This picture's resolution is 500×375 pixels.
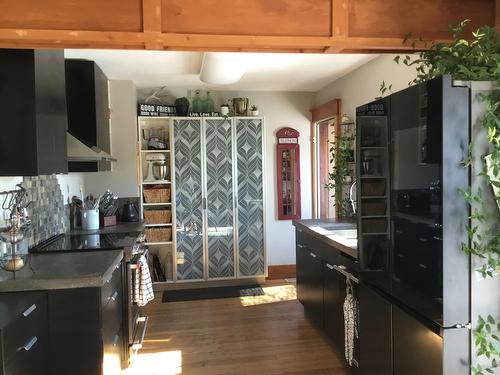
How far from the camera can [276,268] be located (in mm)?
5230

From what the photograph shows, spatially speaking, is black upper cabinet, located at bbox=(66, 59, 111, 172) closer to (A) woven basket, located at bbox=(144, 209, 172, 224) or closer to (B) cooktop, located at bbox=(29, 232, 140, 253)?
(B) cooktop, located at bbox=(29, 232, 140, 253)

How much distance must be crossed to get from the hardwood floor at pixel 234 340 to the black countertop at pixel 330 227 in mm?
885

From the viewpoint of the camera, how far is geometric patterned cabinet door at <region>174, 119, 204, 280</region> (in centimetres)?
473

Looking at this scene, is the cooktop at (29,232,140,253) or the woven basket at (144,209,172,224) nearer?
the cooktop at (29,232,140,253)

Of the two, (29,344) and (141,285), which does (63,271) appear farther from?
(141,285)

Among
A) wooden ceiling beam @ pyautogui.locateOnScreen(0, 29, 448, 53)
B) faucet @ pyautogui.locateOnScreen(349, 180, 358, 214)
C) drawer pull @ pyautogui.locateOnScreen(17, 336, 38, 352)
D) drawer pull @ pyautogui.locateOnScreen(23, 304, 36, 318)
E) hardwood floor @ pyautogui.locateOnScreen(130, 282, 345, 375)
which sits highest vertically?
wooden ceiling beam @ pyautogui.locateOnScreen(0, 29, 448, 53)

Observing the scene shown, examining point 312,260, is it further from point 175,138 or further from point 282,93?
point 282,93

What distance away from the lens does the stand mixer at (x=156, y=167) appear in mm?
4758

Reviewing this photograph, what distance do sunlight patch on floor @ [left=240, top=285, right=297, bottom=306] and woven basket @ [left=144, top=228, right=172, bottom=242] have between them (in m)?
1.15

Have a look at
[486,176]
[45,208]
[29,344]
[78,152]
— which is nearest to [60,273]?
[29,344]

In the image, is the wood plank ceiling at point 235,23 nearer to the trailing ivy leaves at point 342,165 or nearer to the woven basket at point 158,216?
the trailing ivy leaves at point 342,165

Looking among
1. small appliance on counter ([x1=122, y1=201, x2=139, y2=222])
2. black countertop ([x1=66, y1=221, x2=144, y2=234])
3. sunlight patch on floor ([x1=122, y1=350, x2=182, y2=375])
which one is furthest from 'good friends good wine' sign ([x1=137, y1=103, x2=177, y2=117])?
sunlight patch on floor ([x1=122, y1=350, x2=182, y2=375])

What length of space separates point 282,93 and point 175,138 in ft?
5.07

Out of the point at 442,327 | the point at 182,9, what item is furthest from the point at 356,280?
the point at 182,9
